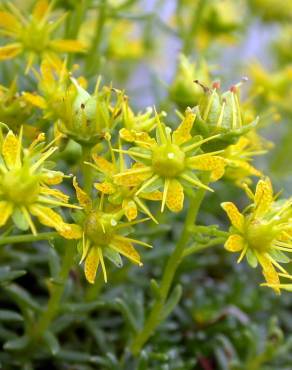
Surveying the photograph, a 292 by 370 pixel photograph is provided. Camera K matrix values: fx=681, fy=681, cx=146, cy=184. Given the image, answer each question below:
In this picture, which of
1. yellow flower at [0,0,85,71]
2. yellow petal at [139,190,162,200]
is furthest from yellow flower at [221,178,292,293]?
yellow flower at [0,0,85,71]

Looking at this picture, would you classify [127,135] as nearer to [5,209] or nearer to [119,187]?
[119,187]

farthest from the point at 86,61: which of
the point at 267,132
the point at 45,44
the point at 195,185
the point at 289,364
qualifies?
the point at 267,132

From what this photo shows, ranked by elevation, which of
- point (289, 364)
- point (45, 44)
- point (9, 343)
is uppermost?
point (45, 44)

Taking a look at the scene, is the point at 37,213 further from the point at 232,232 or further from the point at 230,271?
the point at 230,271

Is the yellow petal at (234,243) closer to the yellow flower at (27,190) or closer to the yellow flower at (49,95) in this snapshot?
the yellow flower at (27,190)

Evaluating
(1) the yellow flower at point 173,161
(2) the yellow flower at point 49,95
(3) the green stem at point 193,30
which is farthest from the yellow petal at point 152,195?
(3) the green stem at point 193,30
